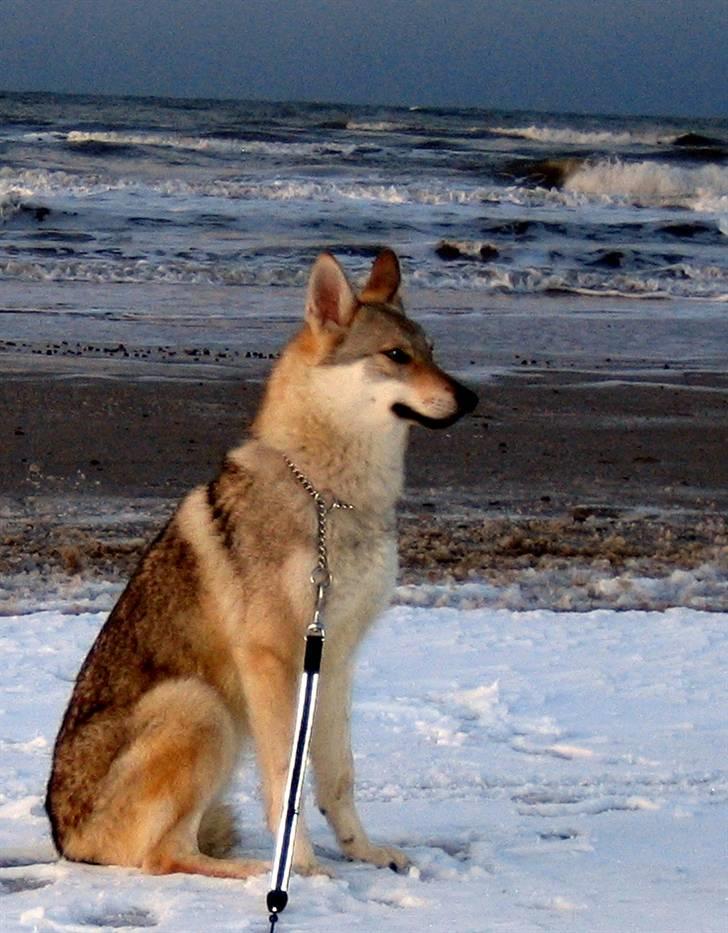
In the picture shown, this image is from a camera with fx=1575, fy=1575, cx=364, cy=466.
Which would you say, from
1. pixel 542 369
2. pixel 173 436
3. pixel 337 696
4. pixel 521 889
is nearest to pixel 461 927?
pixel 521 889

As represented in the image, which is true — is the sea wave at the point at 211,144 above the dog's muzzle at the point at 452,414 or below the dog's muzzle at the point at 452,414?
above

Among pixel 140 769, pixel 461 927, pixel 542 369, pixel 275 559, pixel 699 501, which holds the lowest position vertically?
pixel 461 927

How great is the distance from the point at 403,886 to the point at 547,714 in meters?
2.05

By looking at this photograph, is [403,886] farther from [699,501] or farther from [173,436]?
[173,436]

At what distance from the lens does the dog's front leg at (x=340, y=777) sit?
461cm

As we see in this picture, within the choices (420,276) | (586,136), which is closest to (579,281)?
(420,276)

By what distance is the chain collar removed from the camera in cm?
432

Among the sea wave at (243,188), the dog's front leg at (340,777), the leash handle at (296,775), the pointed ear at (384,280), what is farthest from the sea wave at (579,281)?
the leash handle at (296,775)

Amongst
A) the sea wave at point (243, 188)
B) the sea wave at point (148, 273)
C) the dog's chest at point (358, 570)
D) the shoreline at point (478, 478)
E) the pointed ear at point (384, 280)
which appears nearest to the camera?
Answer: the dog's chest at point (358, 570)

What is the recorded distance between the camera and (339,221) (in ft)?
90.6

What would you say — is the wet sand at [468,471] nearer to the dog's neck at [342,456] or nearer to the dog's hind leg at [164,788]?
the dog's neck at [342,456]

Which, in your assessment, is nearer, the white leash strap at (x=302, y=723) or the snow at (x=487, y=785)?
the white leash strap at (x=302, y=723)

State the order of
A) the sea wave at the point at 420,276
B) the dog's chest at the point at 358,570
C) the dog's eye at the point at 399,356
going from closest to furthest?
the dog's chest at the point at 358,570 → the dog's eye at the point at 399,356 → the sea wave at the point at 420,276

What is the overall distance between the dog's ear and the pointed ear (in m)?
0.21
